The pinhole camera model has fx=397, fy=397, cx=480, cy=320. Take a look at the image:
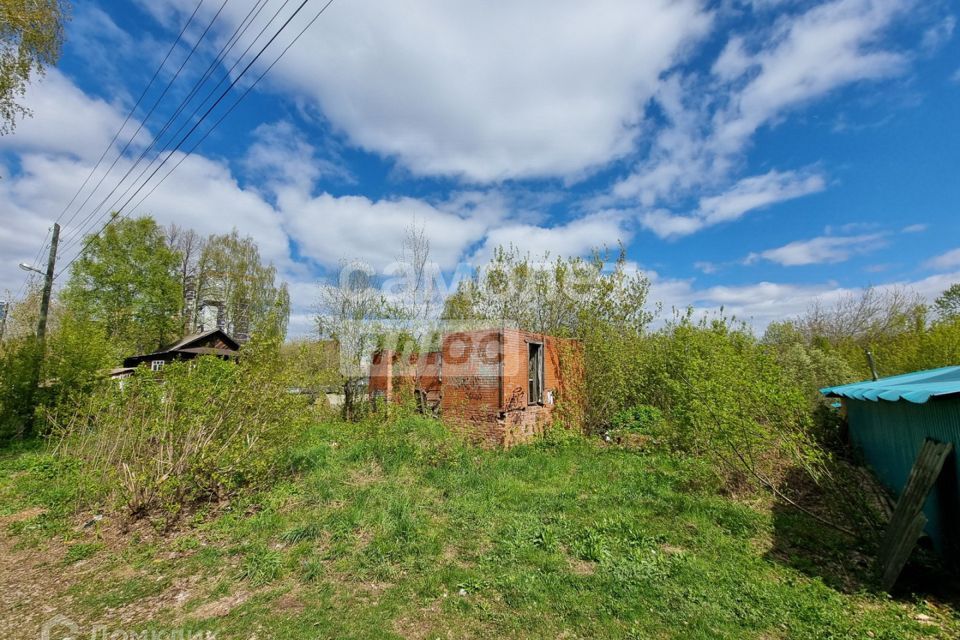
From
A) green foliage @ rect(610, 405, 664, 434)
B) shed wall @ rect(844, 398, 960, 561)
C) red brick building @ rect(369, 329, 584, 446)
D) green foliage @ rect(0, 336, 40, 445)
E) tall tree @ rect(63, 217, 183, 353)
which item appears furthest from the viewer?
tall tree @ rect(63, 217, 183, 353)

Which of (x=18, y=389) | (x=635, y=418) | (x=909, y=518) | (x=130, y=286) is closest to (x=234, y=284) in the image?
(x=130, y=286)

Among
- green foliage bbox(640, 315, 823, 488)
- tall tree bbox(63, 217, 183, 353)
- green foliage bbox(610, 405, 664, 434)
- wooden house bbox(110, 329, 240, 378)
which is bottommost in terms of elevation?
green foliage bbox(610, 405, 664, 434)

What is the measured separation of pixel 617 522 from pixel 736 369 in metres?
2.66

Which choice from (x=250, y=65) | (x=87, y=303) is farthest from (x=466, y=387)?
(x=87, y=303)

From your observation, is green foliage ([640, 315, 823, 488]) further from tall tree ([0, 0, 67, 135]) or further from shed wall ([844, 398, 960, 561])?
tall tree ([0, 0, 67, 135])

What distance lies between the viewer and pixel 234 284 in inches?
939

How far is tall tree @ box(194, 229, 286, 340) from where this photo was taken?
23094 millimetres

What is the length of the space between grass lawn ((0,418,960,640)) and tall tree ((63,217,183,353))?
1722 centimetres

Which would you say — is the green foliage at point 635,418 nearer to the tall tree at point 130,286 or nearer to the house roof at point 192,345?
the house roof at point 192,345

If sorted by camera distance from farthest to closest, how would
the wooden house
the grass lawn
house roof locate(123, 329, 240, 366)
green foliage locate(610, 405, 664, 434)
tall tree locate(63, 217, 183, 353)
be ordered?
tall tree locate(63, 217, 183, 353) < house roof locate(123, 329, 240, 366) < the wooden house < green foliage locate(610, 405, 664, 434) < the grass lawn

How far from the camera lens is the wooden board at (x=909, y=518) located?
3.19 meters

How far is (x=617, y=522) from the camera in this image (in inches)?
176

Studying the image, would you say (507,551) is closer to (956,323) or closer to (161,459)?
(161,459)

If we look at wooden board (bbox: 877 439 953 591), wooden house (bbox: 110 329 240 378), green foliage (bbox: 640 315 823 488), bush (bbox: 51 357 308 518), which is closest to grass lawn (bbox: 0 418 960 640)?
wooden board (bbox: 877 439 953 591)
